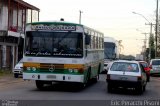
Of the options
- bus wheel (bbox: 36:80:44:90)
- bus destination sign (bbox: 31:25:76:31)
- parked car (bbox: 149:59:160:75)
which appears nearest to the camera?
bus destination sign (bbox: 31:25:76:31)

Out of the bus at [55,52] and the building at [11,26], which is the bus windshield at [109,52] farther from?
the bus at [55,52]

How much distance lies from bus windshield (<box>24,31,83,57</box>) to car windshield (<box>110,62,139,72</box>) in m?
1.69

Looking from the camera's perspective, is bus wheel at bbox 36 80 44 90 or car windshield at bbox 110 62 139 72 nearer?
car windshield at bbox 110 62 139 72

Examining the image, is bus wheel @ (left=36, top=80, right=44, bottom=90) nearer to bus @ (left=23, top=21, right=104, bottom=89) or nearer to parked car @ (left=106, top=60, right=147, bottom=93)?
bus @ (left=23, top=21, right=104, bottom=89)

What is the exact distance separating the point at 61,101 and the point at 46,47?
16.0 ft

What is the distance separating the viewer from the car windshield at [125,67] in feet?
70.0

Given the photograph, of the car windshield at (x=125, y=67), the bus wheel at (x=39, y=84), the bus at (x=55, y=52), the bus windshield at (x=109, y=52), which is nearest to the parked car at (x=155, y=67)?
the bus windshield at (x=109, y=52)

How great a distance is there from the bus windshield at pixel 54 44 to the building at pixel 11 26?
1943 cm

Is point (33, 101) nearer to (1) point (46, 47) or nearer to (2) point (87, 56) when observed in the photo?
(1) point (46, 47)

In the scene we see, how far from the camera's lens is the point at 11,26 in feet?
144

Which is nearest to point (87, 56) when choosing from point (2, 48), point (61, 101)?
point (61, 101)

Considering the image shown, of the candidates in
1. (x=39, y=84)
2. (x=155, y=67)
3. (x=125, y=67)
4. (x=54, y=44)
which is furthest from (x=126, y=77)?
(x=155, y=67)

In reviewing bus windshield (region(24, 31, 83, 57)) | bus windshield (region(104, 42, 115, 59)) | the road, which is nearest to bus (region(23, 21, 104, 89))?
bus windshield (region(24, 31, 83, 57))

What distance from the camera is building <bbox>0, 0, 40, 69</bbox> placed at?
141 ft
